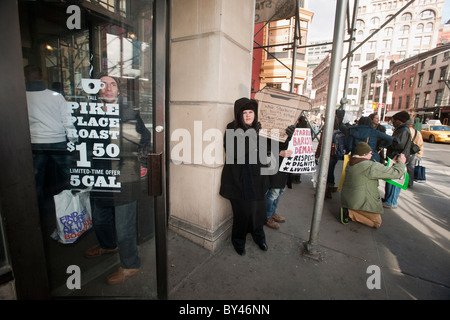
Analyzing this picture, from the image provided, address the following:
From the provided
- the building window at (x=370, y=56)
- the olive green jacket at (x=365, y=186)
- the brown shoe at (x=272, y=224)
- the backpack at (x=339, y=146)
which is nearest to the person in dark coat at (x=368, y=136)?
the backpack at (x=339, y=146)

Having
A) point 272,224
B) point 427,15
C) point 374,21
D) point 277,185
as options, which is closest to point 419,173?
point 272,224

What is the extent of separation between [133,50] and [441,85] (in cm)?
4004

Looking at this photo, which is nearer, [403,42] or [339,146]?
[339,146]

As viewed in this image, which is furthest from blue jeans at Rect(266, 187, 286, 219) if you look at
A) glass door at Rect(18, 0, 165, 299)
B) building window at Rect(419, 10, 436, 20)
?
building window at Rect(419, 10, 436, 20)

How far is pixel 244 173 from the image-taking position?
2627mm

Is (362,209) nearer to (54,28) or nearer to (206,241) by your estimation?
(206,241)

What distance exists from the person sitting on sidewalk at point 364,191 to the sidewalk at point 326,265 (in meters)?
0.18

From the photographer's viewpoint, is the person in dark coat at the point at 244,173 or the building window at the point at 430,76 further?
the building window at the point at 430,76

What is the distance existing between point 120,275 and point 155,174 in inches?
51.6

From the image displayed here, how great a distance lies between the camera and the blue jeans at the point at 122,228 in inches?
85.4

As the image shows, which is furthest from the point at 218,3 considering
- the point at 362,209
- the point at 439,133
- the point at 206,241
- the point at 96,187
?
the point at 439,133

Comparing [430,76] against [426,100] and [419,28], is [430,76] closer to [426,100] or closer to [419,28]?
[426,100]

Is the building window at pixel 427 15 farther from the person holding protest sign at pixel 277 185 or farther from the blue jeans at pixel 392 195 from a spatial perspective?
the person holding protest sign at pixel 277 185
